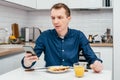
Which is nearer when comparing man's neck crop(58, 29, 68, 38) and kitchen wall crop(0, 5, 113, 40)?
man's neck crop(58, 29, 68, 38)

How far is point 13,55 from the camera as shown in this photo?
252 cm

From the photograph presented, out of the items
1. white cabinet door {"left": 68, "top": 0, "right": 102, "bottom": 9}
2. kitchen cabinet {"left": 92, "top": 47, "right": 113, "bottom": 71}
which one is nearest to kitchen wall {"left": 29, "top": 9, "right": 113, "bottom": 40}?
white cabinet door {"left": 68, "top": 0, "right": 102, "bottom": 9}

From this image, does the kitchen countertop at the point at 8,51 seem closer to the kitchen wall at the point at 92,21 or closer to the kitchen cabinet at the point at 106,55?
the kitchen cabinet at the point at 106,55

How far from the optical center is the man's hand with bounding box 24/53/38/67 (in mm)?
1635

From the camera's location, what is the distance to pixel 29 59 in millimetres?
1673

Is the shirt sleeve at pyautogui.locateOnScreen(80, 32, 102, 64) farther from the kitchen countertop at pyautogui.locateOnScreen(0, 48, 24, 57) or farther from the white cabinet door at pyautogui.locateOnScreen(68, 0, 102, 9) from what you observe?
the white cabinet door at pyautogui.locateOnScreen(68, 0, 102, 9)

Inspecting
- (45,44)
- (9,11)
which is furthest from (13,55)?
(9,11)

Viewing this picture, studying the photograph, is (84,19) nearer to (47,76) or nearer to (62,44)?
(62,44)

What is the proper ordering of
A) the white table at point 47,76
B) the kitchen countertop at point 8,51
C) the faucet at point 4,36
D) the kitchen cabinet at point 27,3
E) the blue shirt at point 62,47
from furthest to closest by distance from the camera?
the faucet at point 4,36 < the kitchen cabinet at point 27,3 < the kitchen countertop at point 8,51 < the blue shirt at point 62,47 < the white table at point 47,76

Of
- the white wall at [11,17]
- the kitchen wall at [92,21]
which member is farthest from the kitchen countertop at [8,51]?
the kitchen wall at [92,21]

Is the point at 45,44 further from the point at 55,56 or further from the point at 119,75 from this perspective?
the point at 119,75

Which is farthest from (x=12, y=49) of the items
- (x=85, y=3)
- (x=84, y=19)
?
(x=84, y=19)

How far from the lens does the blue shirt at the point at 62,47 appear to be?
2035 millimetres

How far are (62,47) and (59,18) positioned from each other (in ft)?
0.89
